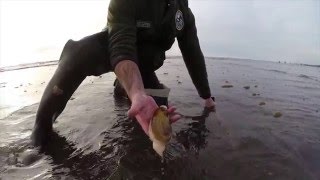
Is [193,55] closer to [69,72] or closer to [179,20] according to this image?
[179,20]

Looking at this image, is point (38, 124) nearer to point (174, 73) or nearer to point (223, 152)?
point (223, 152)

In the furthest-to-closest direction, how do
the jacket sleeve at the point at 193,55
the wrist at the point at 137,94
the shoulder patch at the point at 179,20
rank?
the jacket sleeve at the point at 193,55 → the shoulder patch at the point at 179,20 → the wrist at the point at 137,94

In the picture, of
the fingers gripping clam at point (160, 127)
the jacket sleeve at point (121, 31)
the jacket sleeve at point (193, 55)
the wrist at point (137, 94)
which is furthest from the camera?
the jacket sleeve at point (193, 55)

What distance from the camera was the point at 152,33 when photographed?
421cm

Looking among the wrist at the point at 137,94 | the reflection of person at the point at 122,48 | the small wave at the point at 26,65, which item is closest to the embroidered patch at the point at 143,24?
the reflection of person at the point at 122,48

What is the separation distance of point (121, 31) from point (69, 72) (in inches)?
33.1

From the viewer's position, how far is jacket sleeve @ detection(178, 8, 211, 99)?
4.96m

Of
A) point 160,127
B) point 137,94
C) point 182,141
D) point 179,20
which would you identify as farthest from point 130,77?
point 179,20

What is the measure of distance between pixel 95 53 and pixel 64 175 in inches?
58.5

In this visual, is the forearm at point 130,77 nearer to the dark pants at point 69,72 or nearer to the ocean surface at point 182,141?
the ocean surface at point 182,141

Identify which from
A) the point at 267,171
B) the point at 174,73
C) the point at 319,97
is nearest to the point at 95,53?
the point at 267,171

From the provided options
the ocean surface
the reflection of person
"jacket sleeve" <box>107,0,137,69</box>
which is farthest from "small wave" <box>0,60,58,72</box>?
"jacket sleeve" <box>107,0,137,69</box>

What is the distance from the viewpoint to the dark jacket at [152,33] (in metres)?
3.51

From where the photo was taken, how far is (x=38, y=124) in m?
4.10
